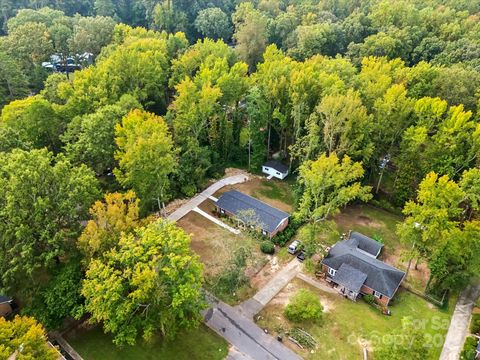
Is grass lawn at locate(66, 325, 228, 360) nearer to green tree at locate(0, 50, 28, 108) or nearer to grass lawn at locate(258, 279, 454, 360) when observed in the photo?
grass lawn at locate(258, 279, 454, 360)

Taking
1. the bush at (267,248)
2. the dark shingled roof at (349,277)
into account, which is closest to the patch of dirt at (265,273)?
the bush at (267,248)

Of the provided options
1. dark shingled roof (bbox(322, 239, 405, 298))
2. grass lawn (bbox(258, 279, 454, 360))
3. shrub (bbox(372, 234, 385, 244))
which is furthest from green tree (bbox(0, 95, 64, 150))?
shrub (bbox(372, 234, 385, 244))

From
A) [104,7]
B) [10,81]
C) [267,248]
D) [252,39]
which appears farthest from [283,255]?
[104,7]

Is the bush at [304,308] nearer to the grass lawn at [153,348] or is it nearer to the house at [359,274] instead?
the house at [359,274]

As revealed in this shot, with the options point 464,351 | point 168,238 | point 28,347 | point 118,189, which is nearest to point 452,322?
point 464,351

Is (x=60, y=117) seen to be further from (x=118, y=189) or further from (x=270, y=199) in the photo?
(x=270, y=199)

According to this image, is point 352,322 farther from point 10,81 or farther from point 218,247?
point 10,81
